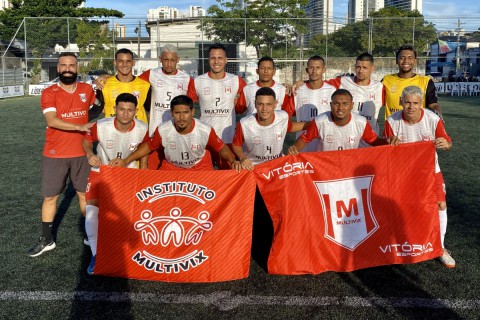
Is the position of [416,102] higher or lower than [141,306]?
higher

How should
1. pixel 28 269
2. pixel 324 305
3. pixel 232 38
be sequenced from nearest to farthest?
1. pixel 324 305
2. pixel 28 269
3. pixel 232 38

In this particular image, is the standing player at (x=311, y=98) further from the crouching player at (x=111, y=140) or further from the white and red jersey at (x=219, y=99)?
the crouching player at (x=111, y=140)

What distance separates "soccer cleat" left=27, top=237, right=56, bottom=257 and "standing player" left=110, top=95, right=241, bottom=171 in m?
1.44

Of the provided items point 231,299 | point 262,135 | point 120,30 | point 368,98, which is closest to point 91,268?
point 231,299

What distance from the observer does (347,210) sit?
15.3 feet

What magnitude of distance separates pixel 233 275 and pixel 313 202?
3.50 ft

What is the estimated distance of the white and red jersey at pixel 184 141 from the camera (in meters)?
5.15

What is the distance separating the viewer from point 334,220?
182 inches

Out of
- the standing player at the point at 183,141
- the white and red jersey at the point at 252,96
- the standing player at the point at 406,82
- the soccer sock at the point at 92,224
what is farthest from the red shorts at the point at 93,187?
the standing player at the point at 406,82

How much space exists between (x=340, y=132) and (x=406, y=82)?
158 cm

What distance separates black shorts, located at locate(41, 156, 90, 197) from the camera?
17.2 feet

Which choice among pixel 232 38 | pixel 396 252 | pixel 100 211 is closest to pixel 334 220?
pixel 396 252

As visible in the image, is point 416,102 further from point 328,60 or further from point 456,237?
point 328,60

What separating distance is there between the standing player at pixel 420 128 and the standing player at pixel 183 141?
1923mm
